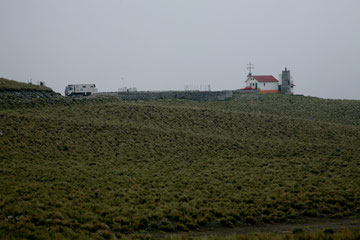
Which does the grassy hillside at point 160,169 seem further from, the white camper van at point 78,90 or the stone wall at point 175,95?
the stone wall at point 175,95

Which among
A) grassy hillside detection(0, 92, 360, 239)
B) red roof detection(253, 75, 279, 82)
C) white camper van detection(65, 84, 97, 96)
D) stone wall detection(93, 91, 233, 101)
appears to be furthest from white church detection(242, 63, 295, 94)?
white camper van detection(65, 84, 97, 96)

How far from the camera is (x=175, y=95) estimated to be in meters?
52.3

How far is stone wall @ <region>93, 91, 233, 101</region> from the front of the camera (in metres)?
48.8

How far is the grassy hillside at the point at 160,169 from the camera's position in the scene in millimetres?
12938

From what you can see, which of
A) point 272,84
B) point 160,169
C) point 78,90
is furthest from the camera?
point 272,84

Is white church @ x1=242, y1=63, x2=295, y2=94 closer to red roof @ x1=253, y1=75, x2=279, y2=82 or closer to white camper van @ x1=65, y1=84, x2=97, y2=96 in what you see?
red roof @ x1=253, y1=75, x2=279, y2=82

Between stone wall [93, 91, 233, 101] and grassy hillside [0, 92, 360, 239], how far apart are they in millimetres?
7819

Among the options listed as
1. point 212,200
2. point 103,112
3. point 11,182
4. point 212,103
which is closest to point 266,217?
point 212,200

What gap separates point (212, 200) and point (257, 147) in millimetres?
14906

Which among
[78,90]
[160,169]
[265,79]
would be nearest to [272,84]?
[265,79]

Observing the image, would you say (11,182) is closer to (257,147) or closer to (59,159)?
(59,159)

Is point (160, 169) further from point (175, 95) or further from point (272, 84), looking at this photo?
point (272, 84)

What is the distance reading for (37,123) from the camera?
2820 cm

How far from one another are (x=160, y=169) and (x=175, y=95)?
104ft
